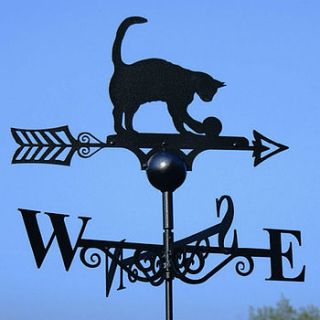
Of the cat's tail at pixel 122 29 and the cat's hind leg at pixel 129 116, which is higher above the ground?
the cat's tail at pixel 122 29

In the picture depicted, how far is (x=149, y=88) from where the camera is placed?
177 inches

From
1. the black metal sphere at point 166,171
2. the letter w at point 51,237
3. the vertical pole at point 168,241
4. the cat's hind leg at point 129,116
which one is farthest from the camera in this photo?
the cat's hind leg at point 129,116

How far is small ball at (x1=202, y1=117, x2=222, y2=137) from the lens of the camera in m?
4.44

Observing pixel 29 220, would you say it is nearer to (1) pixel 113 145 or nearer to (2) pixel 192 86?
(1) pixel 113 145

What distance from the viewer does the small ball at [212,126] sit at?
4.44 metres

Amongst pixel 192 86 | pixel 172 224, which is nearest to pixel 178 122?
pixel 192 86

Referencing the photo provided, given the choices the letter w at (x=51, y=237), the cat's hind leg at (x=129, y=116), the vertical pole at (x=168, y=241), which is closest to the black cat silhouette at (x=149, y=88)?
the cat's hind leg at (x=129, y=116)

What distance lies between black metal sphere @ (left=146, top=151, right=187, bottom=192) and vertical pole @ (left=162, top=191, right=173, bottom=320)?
5 centimetres

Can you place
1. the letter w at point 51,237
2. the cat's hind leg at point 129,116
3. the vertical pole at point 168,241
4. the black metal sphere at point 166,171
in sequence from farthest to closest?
the cat's hind leg at point 129,116
the letter w at point 51,237
the black metal sphere at point 166,171
the vertical pole at point 168,241

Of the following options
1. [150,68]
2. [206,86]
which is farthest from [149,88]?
[206,86]

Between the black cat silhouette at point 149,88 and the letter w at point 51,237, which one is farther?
the black cat silhouette at point 149,88

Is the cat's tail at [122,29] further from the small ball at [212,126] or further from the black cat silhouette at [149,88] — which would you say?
the small ball at [212,126]

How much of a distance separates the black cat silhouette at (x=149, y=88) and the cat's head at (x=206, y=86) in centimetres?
3

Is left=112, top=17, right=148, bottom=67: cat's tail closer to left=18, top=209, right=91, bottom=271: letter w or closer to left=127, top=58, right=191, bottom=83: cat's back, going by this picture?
left=127, top=58, right=191, bottom=83: cat's back
